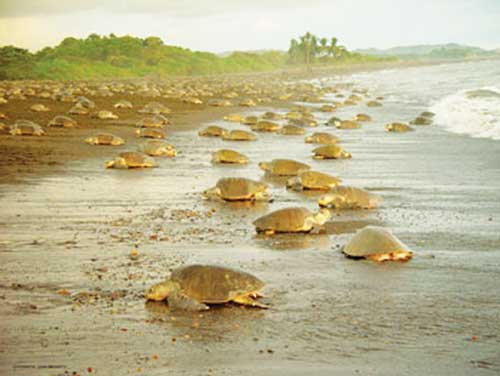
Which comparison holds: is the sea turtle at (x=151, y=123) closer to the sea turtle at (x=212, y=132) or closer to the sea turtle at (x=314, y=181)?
the sea turtle at (x=212, y=132)

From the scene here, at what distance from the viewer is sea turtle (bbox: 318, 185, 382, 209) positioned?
9.77m

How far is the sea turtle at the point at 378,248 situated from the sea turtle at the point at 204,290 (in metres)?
1.76

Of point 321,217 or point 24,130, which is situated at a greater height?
point 24,130

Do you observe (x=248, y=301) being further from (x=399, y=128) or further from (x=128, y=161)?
(x=399, y=128)

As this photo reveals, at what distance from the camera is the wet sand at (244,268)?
4.53 metres

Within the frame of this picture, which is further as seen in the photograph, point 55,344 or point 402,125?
point 402,125

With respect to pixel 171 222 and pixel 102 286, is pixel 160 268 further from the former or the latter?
pixel 171 222

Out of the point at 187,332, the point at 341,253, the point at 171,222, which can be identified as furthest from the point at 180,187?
the point at 187,332

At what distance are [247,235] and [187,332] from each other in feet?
10.7

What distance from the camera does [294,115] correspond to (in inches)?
1040

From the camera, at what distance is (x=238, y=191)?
10266 mm

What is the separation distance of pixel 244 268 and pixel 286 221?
1.62 metres

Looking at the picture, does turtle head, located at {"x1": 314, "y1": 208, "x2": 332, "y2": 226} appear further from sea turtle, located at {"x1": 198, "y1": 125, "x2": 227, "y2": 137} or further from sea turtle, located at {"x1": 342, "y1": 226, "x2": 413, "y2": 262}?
sea turtle, located at {"x1": 198, "y1": 125, "x2": 227, "y2": 137}

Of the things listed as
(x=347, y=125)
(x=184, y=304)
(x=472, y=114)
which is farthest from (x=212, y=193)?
(x=472, y=114)
